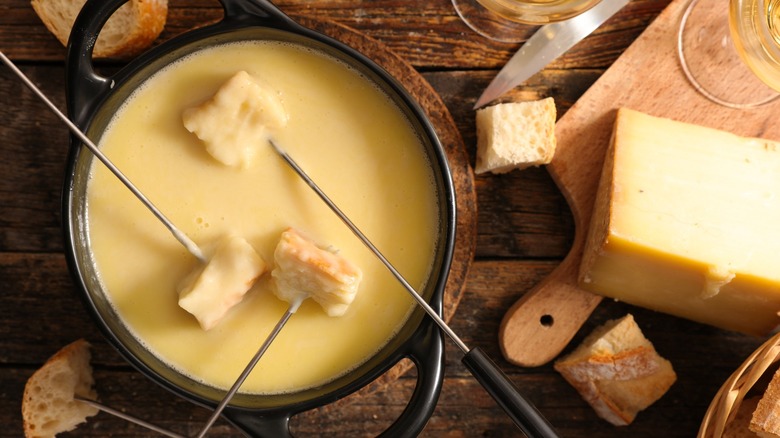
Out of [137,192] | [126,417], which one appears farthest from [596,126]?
[126,417]

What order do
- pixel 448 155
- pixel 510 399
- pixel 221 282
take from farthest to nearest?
pixel 448 155 → pixel 221 282 → pixel 510 399

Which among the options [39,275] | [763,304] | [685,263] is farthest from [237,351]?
[763,304]

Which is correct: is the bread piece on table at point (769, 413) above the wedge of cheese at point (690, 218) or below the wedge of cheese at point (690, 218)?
below

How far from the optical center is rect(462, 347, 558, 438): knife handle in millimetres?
1170

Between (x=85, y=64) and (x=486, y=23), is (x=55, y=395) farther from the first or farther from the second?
(x=486, y=23)

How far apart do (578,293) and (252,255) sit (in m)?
0.69

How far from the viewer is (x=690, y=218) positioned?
4.68 feet

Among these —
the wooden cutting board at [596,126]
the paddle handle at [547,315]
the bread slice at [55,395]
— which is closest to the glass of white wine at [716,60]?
the wooden cutting board at [596,126]

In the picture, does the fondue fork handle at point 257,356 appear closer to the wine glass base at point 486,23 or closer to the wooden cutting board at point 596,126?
the wooden cutting board at point 596,126

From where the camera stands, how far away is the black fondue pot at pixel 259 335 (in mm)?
1259

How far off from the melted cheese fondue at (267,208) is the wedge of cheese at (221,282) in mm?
44

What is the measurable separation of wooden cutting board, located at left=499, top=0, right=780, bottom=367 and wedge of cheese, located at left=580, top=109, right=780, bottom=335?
1.9 inches

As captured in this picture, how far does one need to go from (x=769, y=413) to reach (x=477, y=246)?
2.07ft

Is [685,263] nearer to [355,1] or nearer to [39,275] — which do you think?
[355,1]
